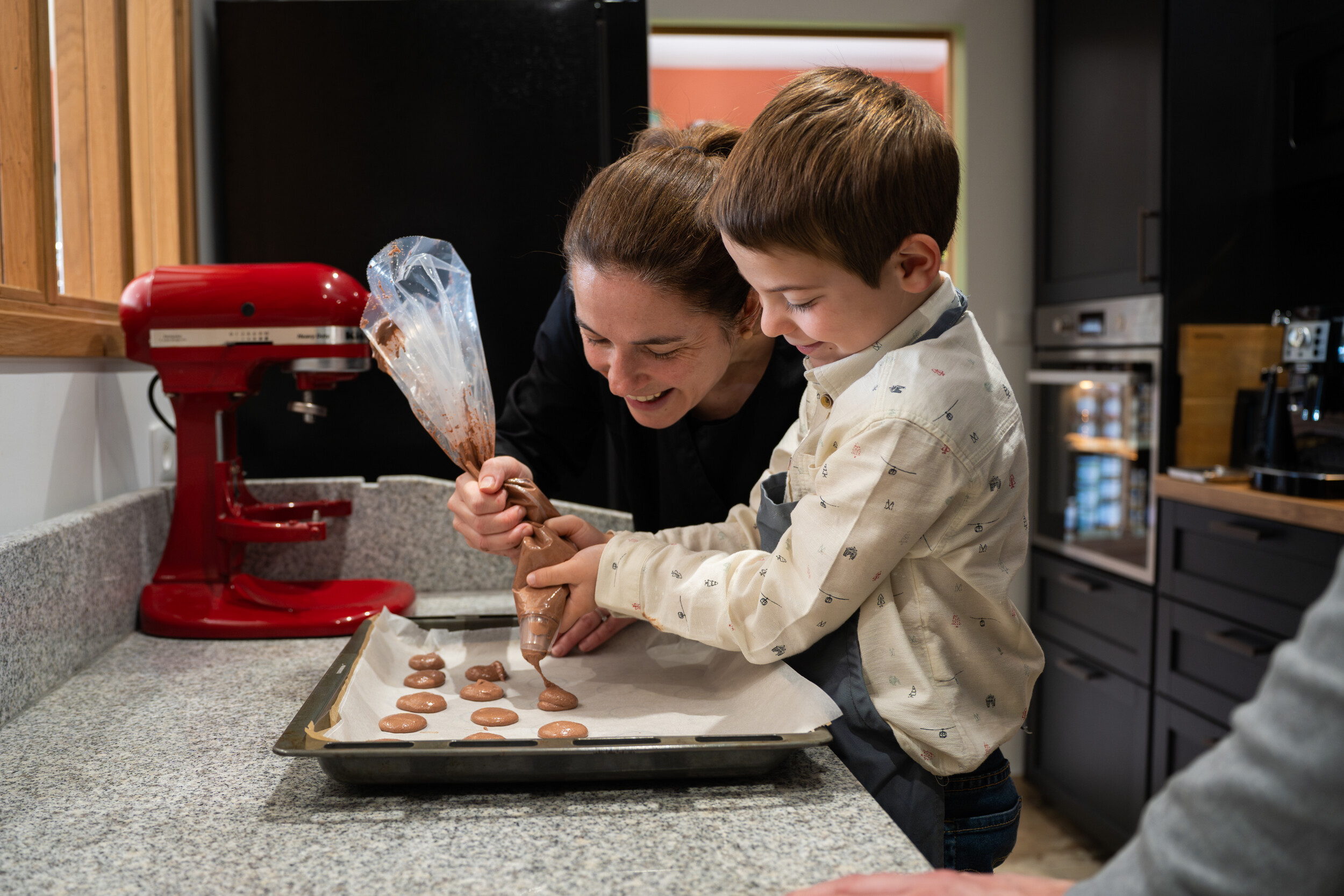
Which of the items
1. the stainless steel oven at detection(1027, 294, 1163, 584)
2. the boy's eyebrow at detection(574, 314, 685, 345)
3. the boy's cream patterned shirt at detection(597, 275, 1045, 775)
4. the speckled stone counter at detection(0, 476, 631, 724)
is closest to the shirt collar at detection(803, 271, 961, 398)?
the boy's cream patterned shirt at detection(597, 275, 1045, 775)

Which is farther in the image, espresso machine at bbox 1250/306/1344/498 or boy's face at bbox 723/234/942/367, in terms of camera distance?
espresso machine at bbox 1250/306/1344/498

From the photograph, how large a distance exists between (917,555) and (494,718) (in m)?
0.37

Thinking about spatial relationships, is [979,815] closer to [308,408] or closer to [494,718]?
[494,718]

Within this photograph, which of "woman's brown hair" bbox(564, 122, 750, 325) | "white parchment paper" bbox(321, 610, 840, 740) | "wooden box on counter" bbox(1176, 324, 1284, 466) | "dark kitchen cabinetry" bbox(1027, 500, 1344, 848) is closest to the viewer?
"white parchment paper" bbox(321, 610, 840, 740)

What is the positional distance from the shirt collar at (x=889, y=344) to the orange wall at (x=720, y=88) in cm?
240

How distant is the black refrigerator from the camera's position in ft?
5.10

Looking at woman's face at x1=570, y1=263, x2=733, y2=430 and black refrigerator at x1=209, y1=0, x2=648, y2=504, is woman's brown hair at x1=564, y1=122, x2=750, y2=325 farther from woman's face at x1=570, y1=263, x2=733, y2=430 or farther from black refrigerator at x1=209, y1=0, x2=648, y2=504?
black refrigerator at x1=209, y1=0, x2=648, y2=504

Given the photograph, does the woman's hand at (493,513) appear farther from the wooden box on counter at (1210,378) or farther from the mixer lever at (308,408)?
the wooden box on counter at (1210,378)

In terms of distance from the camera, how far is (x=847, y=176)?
75 cm

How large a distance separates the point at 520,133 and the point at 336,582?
0.79 meters

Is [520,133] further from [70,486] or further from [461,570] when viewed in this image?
[70,486]

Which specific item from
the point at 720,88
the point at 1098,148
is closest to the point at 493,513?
the point at 1098,148

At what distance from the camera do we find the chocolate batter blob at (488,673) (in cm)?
90

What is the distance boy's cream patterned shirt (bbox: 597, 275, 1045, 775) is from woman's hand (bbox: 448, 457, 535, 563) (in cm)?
25
